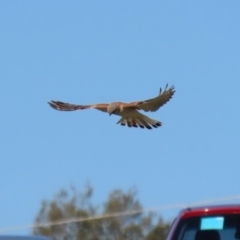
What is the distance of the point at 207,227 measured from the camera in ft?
35.8

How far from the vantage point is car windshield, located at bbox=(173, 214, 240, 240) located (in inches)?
430

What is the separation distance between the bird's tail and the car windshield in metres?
7.41

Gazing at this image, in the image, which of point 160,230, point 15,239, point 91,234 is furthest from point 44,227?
point 15,239

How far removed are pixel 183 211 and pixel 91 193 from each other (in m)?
14.0

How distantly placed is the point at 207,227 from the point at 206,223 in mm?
39

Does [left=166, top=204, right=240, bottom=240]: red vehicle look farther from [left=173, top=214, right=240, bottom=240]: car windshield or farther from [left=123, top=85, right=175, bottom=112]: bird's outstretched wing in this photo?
[left=123, top=85, right=175, bottom=112]: bird's outstretched wing

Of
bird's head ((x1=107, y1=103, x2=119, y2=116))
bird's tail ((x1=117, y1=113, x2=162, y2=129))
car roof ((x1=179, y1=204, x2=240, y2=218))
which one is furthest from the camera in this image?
bird's head ((x1=107, y1=103, x2=119, y2=116))

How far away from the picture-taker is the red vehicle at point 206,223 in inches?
429

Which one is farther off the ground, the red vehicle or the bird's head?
the bird's head

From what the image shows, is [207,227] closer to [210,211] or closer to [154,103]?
[210,211]

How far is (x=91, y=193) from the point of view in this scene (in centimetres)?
2508

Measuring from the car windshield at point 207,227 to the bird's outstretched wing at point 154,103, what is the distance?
7.69 m

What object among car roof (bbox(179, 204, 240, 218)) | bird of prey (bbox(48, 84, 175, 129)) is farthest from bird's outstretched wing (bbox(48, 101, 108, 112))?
car roof (bbox(179, 204, 240, 218))

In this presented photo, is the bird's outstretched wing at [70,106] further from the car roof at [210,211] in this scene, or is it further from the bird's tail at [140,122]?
the car roof at [210,211]
